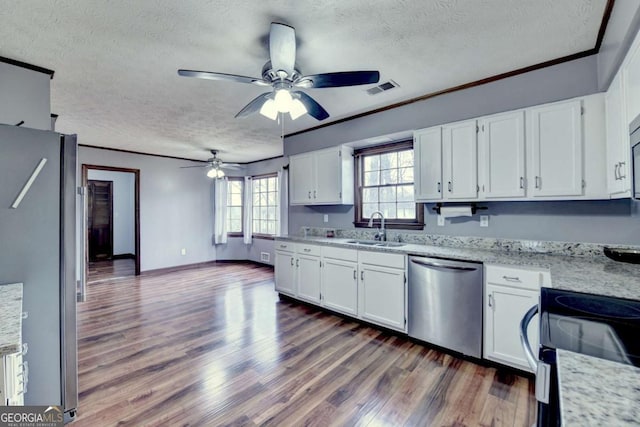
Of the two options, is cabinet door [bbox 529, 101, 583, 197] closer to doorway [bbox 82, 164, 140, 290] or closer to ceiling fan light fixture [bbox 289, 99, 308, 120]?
ceiling fan light fixture [bbox 289, 99, 308, 120]

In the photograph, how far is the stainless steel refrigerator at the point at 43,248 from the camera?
5.11 feet

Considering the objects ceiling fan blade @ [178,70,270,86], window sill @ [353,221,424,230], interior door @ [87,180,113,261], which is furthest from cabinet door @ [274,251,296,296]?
interior door @ [87,180,113,261]

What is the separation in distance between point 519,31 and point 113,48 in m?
2.96

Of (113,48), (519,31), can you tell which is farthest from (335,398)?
(113,48)

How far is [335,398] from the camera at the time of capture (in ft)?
6.46

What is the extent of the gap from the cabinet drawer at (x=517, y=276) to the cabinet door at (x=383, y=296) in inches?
30.7

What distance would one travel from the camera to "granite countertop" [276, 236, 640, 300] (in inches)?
53.4

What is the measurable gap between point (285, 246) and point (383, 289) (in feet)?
5.35

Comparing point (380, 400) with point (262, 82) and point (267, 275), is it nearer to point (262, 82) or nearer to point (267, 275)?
point (262, 82)

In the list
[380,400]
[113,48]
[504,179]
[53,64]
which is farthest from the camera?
[504,179]

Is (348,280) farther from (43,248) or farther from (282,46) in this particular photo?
(43,248)

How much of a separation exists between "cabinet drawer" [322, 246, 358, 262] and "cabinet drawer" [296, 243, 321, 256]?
0.11m

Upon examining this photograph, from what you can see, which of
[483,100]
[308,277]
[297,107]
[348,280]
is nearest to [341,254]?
[348,280]

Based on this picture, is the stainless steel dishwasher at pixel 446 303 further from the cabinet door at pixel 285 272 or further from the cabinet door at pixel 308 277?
the cabinet door at pixel 285 272
